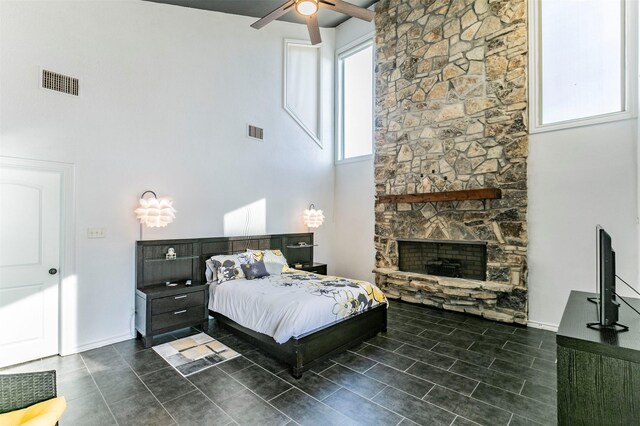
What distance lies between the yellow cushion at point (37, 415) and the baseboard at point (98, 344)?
2.42 meters

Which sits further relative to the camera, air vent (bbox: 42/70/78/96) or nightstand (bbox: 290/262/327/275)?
nightstand (bbox: 290/262/327/275)

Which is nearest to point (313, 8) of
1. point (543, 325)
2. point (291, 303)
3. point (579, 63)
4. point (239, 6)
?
point (239, 6)

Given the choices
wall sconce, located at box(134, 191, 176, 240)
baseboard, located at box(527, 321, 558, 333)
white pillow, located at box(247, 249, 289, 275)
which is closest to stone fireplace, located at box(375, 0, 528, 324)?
baseboard, located at box(527, 321, 558, 333)

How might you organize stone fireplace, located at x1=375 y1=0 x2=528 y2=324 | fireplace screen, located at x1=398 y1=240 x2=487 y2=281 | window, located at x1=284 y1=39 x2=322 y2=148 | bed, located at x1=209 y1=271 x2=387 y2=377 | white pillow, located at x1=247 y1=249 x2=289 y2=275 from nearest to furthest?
bed, located at x1=209 y1=271 x2=387 y2=377, stone fireplace, located at x1=375 y1=0 x2=528 y2=324, white pillow, located at x1=247 y1=249 x2=289 y2=275, fireplace screen, located at x1=398 y1=240 x2=487 y2=281, window, located at x1=284 y1=39 x2=322 y2=148

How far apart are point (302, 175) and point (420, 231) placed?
2465mm

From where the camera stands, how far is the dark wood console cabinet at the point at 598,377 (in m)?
1.31

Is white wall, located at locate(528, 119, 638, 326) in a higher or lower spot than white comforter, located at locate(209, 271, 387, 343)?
higher

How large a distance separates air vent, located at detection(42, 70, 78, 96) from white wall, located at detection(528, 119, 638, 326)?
5.84 metres

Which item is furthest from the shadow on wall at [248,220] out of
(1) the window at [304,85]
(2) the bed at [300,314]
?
(1) the window at [304,85]

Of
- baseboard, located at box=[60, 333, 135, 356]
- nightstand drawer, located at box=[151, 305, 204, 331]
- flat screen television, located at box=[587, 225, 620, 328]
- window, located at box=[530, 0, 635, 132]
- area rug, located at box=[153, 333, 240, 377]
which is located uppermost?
window, located at box=[530, 0, 635, 132]

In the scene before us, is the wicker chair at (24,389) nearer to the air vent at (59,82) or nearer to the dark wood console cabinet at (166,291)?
the dark wood console cabinet at (166,291)

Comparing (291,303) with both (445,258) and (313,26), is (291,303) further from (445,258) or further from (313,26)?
(445,258)

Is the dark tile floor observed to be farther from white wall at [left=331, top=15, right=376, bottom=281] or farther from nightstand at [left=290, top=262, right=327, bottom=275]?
white wall at [left=331, top=15, right=376, bottom=281]

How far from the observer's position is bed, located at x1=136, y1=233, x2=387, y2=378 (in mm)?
3113
